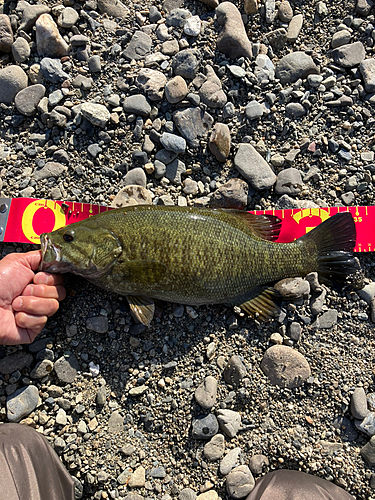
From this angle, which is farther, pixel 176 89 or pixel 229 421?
pixel 176 89

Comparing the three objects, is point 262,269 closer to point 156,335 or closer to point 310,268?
point 310,268

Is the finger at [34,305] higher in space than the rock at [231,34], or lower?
lower

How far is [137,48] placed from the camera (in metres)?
4.04

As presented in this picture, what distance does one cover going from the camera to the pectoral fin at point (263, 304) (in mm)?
3660

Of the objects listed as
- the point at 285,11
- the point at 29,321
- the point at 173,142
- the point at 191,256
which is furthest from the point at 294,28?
the point at 29,321

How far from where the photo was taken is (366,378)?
3.63m

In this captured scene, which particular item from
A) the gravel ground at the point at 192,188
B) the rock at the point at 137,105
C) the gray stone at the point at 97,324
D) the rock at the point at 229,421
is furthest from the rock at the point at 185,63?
the rock at the point at 229,421

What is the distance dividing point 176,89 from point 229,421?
3433 mm

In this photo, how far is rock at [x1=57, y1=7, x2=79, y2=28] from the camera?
4.01 metres

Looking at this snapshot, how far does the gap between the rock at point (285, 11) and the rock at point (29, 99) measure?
9.34 feet

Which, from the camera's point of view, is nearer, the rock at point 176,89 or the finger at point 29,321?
the finger at point 29,321

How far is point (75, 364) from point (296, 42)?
171 inches

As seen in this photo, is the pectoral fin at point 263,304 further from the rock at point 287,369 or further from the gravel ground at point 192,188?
the rock at point 287,369

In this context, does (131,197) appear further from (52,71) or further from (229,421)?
(229,421)
